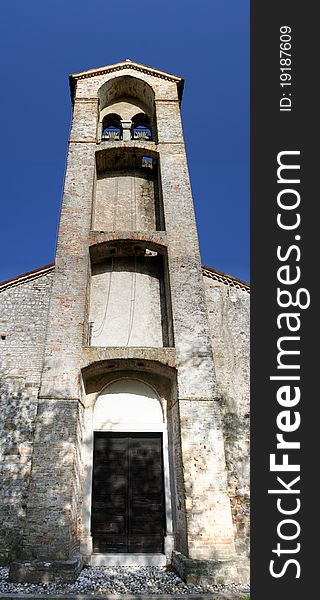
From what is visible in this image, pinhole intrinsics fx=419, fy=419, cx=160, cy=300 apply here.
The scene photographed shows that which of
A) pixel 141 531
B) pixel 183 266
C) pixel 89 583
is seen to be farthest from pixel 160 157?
pixel 89 583

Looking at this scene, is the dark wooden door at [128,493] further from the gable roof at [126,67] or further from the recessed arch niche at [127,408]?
the gable roof at [126,67]

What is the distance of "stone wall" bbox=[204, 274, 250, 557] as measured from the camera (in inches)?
347

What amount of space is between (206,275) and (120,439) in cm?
491

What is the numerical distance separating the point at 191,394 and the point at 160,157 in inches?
303

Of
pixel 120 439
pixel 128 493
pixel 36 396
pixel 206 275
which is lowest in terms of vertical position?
pixel 128 493

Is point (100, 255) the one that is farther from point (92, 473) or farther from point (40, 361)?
point (92, 473)

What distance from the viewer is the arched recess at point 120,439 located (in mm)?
8562

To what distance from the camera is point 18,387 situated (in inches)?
377

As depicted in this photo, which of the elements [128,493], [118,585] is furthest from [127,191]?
[118,585]

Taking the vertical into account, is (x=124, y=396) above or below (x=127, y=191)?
below

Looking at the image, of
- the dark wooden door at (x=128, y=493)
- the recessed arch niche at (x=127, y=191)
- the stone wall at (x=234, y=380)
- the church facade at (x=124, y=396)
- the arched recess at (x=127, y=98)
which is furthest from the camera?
the arched recess at (x=127, y=98)

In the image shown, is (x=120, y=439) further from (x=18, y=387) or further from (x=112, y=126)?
(x=112, y=126)

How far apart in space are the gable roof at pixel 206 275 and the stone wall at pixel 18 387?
1.1 inches

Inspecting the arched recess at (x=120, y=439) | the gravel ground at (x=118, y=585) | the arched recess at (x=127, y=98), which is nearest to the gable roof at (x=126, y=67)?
the arched recess at (x=127, y=98)
